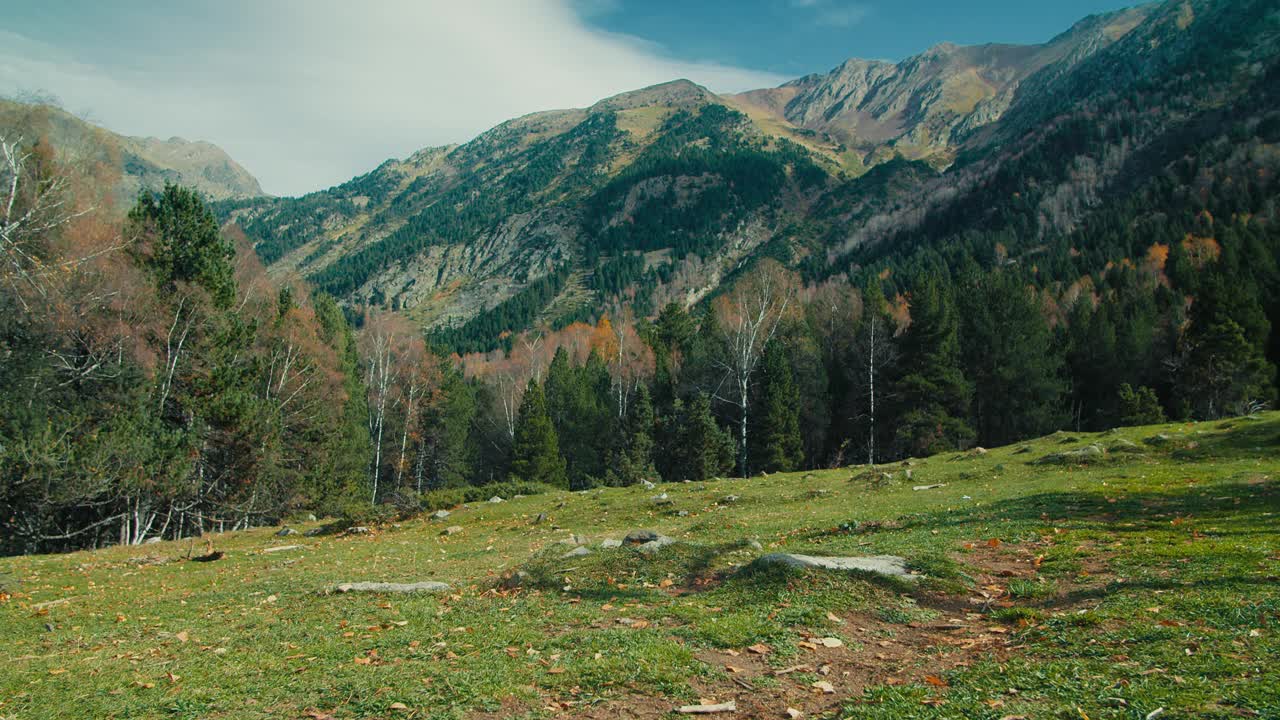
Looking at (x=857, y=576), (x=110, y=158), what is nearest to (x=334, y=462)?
(x=110, y=158)

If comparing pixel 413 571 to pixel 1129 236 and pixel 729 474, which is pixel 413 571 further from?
pixel 1129 236

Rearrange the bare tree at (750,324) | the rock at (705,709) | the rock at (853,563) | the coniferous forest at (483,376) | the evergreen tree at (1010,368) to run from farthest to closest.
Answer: the evergreen tree at (1010,368) → the bare tree at (750,324) → the coniferous forest at (483,376) → the rock at (853,563) → the rock at (705,709)

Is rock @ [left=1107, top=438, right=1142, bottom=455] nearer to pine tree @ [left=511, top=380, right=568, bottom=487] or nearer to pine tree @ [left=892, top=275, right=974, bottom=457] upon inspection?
pine tree @ [left=892, top=275, right=974, bottom=457]

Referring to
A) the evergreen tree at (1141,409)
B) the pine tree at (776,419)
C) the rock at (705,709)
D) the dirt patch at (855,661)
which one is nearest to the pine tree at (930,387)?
the pine tree at (776,419)

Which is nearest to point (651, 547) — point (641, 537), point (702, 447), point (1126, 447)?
point (641, 537)

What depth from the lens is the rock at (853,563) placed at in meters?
10.9

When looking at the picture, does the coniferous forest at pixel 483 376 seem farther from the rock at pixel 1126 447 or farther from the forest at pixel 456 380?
the rock at pixel 1126 447

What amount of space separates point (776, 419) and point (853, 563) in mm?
44450

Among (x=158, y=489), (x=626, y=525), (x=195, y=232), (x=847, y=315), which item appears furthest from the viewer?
(x=847, y=315)

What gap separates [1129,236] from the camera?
114 metres

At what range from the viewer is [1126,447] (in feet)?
87.7

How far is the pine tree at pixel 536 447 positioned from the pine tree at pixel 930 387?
101ft

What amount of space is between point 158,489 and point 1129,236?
144 m

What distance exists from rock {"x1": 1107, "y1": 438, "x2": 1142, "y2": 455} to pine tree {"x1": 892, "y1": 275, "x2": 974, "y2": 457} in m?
24.2
